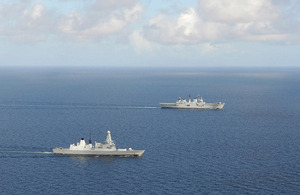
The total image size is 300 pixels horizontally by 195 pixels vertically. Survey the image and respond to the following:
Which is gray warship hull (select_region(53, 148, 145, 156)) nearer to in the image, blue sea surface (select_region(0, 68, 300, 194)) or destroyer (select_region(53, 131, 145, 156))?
destroyer (select_region(53, 131, 145, 156))

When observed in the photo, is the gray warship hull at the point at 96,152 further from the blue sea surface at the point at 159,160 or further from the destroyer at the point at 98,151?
the blue sea surface at the point at 159,160

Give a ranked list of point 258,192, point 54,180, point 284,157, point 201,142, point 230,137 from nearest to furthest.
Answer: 1. point 258,192
2. point 54,180
3. point 284,157
4. point 201,142
5. point 230,137

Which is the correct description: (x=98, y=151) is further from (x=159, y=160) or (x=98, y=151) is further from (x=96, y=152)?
(x=159, y=160)

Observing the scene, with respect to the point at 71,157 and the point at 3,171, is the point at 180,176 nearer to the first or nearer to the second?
the point at 71,157

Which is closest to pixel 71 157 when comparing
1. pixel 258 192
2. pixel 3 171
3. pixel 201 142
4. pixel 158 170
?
pixel 3 171

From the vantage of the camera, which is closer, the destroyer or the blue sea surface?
the blue sea surface

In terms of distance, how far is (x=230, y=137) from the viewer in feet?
522

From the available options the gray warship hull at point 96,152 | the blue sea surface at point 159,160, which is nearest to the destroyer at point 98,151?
the gray warship hull at point 96,152

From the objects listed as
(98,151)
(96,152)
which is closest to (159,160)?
(98,151)

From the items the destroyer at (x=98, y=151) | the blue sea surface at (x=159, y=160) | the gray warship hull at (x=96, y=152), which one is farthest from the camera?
the destroyer at (x=98, y=151)

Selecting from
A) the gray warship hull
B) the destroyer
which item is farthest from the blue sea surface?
the destroyer

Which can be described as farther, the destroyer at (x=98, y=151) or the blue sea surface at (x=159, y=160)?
the destroyer at (x=98, y=151)

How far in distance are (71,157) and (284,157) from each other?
6936 cm

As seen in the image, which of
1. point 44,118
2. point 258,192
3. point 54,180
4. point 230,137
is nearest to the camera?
point 258,192
